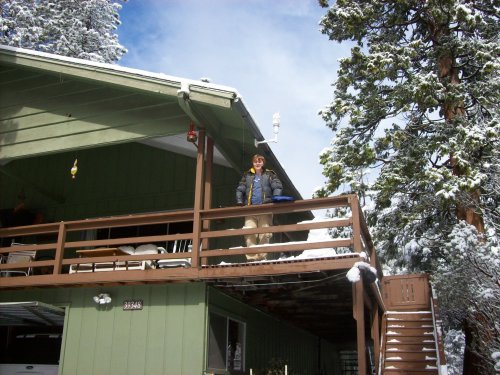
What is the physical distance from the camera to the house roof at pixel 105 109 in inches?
349

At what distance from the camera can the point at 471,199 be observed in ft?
42.5

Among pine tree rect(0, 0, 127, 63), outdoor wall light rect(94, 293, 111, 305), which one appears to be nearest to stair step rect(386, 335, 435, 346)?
outdoor wall light rect(94, 293, 111, 305)

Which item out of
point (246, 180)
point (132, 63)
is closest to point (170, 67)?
point (132, 63)

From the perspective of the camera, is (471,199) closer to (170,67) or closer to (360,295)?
(360,295)

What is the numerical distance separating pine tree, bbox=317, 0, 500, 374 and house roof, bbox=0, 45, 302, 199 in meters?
4.92

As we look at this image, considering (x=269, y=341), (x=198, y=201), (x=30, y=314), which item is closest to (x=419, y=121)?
(x=269, y=341)

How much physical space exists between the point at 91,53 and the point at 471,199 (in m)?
18.0

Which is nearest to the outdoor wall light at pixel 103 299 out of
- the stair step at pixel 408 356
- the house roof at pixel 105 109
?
the house roof at pixel 105 109

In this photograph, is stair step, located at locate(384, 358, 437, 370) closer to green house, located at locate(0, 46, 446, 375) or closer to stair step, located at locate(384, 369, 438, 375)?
stair step, located at locate(384, 369, 438, 375)

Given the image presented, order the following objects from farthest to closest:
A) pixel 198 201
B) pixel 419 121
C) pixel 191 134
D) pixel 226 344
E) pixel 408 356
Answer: pixel 419 121 → pixel 408 356 → pixel 191 134 → pixel 226 344 → pixel 198 201

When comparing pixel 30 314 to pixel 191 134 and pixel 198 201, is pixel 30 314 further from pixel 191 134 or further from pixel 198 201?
pixel 191 134

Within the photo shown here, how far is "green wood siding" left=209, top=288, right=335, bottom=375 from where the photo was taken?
9.20 metres

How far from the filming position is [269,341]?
11414 mm

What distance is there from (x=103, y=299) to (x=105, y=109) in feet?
11.4
